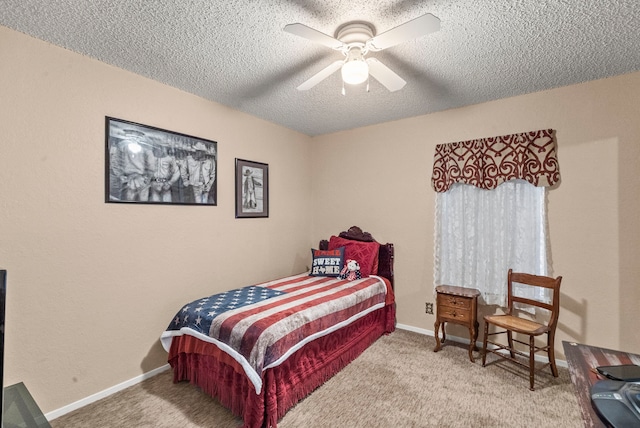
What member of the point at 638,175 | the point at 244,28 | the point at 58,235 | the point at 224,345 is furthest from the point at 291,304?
the point at 638,175

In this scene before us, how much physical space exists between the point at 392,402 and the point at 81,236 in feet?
8.60

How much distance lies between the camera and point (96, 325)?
2303 millimetres

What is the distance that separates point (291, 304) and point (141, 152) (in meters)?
1.81

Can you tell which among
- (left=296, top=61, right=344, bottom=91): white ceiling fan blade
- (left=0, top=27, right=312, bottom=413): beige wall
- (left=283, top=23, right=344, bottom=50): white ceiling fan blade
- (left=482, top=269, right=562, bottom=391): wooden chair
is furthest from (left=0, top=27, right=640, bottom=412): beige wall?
(left=283, top=23, right=344, bottom=50): white ceiling fan blade

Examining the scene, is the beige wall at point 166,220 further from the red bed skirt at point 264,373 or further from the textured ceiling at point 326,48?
the red bed skirt at point 264,373

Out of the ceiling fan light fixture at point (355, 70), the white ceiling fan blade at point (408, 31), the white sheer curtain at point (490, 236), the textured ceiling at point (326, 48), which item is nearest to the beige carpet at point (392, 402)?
the white sheer curtain at point (490, 236)

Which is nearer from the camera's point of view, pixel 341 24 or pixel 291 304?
pixel 341 24

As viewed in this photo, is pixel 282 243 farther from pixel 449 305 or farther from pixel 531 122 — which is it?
pixel 531 122

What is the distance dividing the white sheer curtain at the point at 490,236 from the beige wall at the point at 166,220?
135mm

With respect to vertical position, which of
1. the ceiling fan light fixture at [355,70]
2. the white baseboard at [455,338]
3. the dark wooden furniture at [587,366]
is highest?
the ceiling fan light fixture at [355,70]

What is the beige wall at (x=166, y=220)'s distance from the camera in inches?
79.2

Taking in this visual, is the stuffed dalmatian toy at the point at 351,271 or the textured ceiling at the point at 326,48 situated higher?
the textured ceiling at the point at 326,48

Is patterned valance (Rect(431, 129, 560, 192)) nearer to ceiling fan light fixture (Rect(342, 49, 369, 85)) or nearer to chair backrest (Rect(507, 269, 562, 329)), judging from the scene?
chair backrest (Rect(507, 269, 562, 329))

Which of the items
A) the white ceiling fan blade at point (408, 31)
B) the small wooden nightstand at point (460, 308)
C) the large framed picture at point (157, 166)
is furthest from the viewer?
the small wooden nightstand at point (460, 308)
